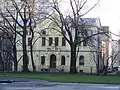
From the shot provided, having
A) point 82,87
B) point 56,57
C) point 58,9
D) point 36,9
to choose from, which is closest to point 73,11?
point 58,9

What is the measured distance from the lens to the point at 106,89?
16.0 ft

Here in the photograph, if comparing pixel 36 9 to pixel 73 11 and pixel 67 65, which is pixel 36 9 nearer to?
pixel 73 11

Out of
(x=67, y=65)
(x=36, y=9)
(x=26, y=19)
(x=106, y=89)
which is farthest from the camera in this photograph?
(x=67, y=65)

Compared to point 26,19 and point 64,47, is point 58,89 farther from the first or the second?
point 64,47

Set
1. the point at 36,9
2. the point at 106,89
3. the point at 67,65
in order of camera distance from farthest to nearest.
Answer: the point at 67,65
the point at 36,9
the point at 106,89

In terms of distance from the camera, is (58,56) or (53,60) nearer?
(58,56)

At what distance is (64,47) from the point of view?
87.1 metres

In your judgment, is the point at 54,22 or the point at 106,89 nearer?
the point at 106,89

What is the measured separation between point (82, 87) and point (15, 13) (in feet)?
144

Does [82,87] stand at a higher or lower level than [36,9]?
lower

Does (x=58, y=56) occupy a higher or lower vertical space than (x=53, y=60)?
higher

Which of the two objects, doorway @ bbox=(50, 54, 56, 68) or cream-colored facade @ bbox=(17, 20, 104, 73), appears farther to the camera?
doorway @ bbox=(50, 54, 56, 68)

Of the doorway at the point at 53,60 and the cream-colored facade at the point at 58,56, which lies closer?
the cream-colored facade at the point at 58,56

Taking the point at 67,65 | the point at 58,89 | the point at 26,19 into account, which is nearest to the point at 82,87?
the point at 58,89
